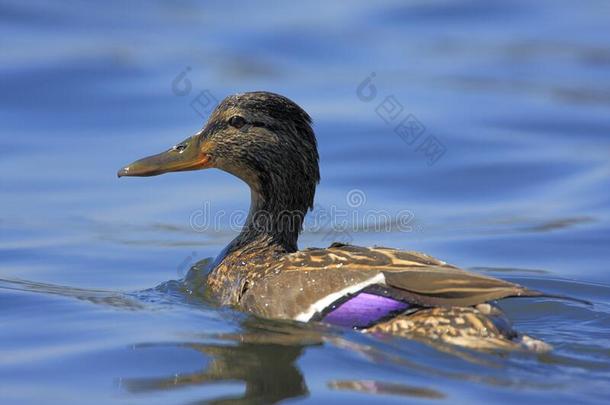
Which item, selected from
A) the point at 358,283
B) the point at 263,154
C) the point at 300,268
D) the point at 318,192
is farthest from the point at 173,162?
the point at 318,192

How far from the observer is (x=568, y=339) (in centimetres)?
964

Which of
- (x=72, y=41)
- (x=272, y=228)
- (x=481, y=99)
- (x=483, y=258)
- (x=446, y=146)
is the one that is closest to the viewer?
(x=272, y=228)

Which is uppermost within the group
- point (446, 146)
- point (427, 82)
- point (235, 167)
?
point (427, 82)

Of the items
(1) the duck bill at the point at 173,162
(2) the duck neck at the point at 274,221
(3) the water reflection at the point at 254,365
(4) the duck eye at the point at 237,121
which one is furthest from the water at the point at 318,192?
(4) the duck eye at the point at 237,121

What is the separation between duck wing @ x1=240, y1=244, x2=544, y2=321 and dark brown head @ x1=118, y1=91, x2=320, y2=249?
3.02 feet

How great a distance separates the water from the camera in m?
8.53

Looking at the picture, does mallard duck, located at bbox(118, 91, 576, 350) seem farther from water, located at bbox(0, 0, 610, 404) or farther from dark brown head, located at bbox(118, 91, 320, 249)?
water, located at bbox(0, 0, 610, 404)

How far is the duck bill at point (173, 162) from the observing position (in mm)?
10828

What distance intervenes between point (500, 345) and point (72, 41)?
1171cm

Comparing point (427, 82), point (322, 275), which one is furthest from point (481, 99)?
point (322, 275)

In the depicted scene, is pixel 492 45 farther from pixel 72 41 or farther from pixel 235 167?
pixel 235 167
